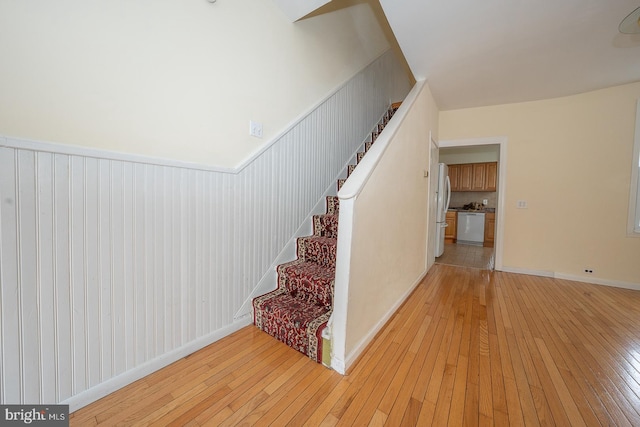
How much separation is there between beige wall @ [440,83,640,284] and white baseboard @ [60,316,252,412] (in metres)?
3.87

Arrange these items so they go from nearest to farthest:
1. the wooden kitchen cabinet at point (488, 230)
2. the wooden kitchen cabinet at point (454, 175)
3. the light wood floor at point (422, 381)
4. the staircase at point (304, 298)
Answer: the light wood floor at point (422, 381), the staircase at point (304, 298), the wooden kitchen cabinet at point (488, 230), the wooden kitchen cabinet at point (454, 175)

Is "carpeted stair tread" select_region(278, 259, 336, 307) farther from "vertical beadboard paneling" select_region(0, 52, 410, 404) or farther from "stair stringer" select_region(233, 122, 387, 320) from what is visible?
"vertical beadboard paneling" select_region(0, 52, 410, 404)

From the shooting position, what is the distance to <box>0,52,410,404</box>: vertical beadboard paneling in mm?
901

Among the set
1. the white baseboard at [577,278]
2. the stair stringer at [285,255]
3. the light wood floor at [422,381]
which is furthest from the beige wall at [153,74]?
the white baseboard at [577,278]

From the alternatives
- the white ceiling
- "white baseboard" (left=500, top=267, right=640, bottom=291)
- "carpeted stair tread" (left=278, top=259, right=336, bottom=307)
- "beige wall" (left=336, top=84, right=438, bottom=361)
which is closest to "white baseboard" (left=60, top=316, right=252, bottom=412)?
"carpeted stair tread" (left=278, top=259, right=336, bottom=307)

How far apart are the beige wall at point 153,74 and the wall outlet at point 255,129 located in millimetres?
37

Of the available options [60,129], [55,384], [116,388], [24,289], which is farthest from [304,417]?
[60,129]

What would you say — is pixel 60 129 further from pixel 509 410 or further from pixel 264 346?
pixel 509 410

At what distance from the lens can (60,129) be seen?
3.15ft

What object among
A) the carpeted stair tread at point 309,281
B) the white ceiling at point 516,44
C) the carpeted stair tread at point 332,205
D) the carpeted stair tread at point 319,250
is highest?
the white ceiling at point 516,44

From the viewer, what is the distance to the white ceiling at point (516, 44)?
1.64 m

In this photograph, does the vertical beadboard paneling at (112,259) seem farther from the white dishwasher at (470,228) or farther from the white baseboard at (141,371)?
the white dishwasher at (470,228)

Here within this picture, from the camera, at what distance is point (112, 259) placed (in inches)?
44.1

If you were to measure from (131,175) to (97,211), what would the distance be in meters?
0.22
